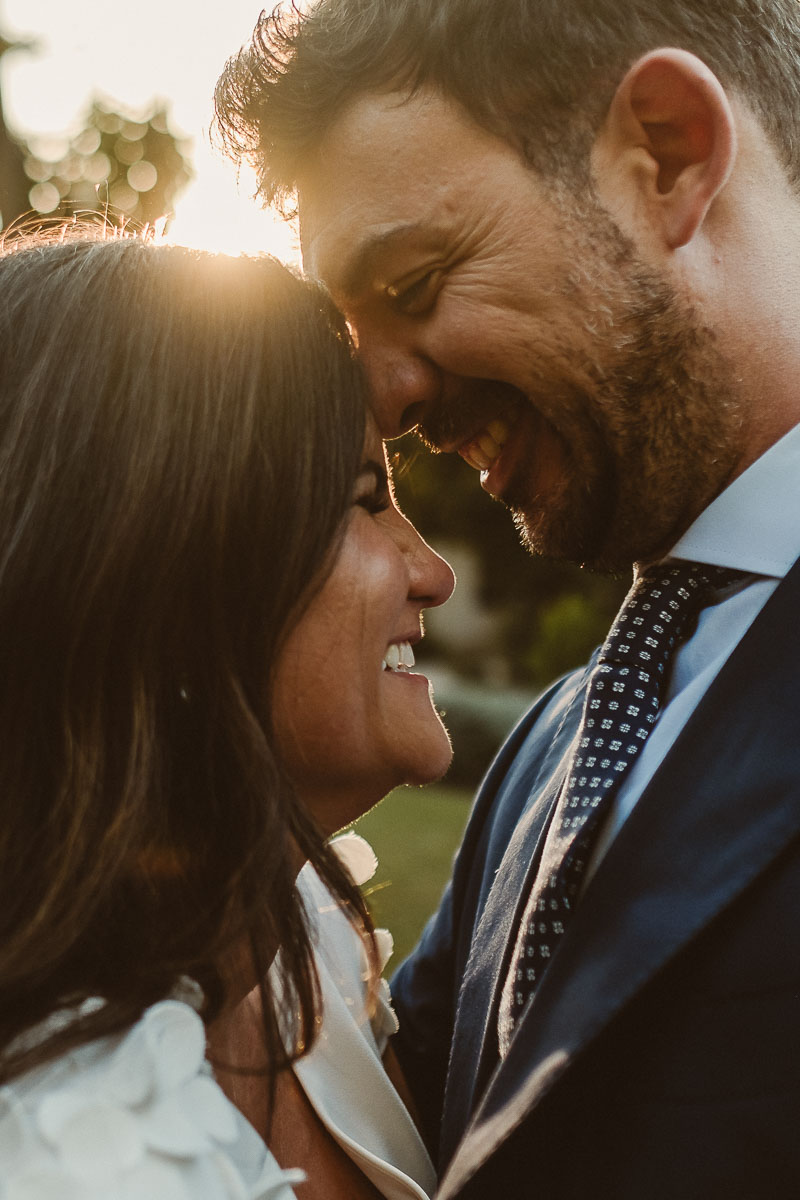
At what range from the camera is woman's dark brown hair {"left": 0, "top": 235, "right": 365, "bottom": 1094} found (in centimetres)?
168

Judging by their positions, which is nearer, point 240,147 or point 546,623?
point 240,147

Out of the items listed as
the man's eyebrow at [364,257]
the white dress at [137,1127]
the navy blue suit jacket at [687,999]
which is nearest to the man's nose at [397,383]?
the man's eyebrow at [364,257]

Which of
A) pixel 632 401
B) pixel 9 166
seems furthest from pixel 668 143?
pixel 9 166

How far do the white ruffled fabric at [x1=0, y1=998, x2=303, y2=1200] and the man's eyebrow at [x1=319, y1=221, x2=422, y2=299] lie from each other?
57.1 inches

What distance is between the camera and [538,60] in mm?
2277

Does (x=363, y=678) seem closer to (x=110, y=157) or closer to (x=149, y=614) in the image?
(x=149, y=614)

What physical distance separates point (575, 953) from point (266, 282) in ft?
4.11

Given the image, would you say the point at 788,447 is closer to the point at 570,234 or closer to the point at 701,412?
the point at 701,412

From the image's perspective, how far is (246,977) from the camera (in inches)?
73.7

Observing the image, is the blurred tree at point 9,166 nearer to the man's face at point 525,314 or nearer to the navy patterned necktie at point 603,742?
the man's face at point 525,314

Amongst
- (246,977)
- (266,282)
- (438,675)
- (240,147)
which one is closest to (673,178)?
(266,282)

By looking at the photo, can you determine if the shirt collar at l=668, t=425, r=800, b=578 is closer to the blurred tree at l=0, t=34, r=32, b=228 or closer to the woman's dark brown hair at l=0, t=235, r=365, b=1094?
the woman's dark brown hair at l=0, t=235, r=365, b=1094

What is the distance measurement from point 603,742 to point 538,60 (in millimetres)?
1412

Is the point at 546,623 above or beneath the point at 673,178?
beneath
